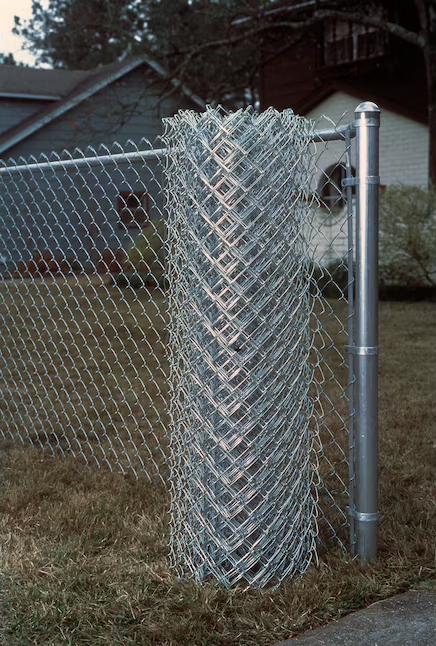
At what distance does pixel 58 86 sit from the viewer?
18797 millimetres

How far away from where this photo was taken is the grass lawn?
2.37m

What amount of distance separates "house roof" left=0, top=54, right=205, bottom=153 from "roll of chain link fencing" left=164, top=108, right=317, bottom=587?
47.6 feet

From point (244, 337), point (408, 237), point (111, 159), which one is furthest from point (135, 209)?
point (408, 237)

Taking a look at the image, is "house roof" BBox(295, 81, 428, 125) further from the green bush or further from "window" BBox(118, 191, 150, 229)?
"window" BBox(118, 191, 150, 229)

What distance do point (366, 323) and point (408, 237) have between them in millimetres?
8534

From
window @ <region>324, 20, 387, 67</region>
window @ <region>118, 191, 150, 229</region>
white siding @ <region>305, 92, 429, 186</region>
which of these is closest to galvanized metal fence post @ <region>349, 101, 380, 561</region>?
window @ <region>118, 191, 150, 229</region>

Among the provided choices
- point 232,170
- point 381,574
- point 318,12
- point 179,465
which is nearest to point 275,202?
point 232,170

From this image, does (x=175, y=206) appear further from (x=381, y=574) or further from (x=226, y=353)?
(x=381, y=574)

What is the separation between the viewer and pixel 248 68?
1800 centimetres

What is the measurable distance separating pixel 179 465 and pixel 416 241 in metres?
8.64

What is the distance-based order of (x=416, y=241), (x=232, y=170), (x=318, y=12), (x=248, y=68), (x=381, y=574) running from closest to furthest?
(x=232, y=170) < (x=381, y=574) < (x=416, y=241) < (x=318, y=12) < (x=248, y=68)

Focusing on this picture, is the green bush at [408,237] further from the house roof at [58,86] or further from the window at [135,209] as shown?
the house roof at [58,86]

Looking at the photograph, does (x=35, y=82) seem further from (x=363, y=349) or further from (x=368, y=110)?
(x=363, y=349)

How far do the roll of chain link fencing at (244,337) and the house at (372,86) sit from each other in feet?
37.5
